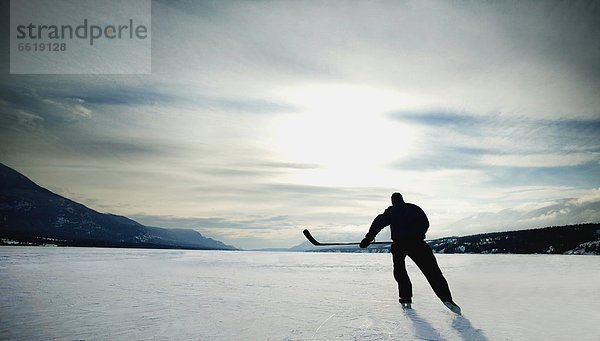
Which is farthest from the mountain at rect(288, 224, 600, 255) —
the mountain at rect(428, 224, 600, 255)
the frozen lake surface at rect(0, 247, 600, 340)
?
the frozen lake surface at rect(0, 247, 600, 340)

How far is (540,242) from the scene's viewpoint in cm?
14600

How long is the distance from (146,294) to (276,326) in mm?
4794

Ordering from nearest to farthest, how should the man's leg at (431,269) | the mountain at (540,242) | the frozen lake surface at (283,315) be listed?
1. the frozen lake surface at (283,315)
2. the man's leg at (431,269)
3. the mountain at (540,242)

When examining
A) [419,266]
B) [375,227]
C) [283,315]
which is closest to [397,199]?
[375,227]

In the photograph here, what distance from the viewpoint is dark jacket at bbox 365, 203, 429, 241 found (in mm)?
7145

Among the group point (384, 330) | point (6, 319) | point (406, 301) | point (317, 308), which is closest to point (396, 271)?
point (406, 301)

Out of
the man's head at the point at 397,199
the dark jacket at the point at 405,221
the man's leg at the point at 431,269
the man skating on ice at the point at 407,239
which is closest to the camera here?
the man's leg at the point at 431,269

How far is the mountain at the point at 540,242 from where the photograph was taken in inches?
5354

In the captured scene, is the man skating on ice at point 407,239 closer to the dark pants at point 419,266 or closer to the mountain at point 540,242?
the dark pants at point 419,266

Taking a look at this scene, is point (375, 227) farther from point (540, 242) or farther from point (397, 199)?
point (540, 242)

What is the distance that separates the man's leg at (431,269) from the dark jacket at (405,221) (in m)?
0.23

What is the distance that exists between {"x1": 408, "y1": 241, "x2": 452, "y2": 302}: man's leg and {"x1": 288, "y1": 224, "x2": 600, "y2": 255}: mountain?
469 feet

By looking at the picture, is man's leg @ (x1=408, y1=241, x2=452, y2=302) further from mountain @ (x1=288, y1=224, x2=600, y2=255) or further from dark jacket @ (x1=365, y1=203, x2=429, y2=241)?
mountain @ (x1=288, y1=224, x2=600, y2=255)

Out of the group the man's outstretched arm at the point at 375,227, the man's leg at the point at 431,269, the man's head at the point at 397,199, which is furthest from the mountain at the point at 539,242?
the man's outstretched arm at the point at 375,227
